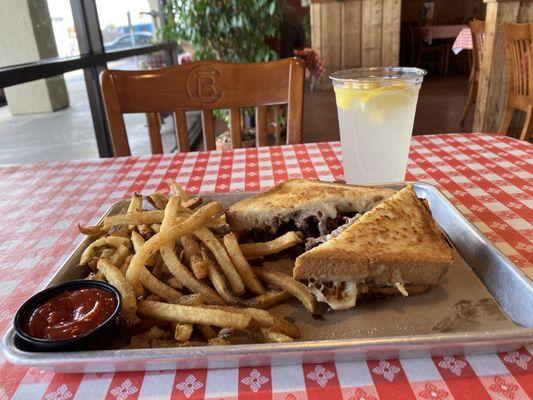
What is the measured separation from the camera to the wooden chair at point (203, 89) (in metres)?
1.92

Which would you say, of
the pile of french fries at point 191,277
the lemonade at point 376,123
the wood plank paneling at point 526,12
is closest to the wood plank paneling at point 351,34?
the wood plank paneling at point 526,12

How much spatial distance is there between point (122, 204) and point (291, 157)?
71 cm

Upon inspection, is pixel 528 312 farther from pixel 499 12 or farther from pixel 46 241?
pixel 499 12

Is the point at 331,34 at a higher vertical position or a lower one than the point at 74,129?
higher

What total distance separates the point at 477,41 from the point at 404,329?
546cm

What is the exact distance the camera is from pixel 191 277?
803 millimetres

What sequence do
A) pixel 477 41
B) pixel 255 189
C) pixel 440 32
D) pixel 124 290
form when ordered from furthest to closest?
pixel 440 32 < pixel 477 41 < pixel 255 189 < pixel 124 290

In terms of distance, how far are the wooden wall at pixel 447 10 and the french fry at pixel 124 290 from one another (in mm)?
12100

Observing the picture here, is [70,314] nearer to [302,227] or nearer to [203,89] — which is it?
[302,227]

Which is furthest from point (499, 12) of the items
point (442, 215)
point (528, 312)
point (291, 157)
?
point (528, 312)

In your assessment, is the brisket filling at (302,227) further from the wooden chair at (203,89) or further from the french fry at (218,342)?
the wooden chair at (203,89)

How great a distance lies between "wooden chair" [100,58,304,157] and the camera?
1.92 metres

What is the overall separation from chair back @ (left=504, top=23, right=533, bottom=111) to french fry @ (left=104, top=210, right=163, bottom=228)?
3.28 metres

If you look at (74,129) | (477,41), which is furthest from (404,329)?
(477,41)
